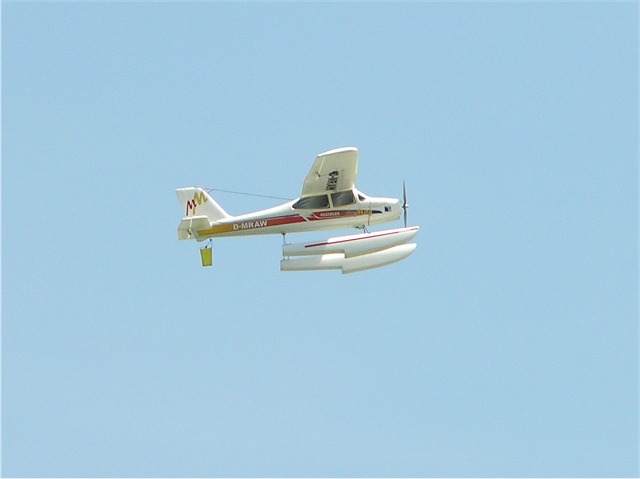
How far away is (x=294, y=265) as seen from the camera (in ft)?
106

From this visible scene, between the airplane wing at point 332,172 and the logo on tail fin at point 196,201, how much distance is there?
110 inches

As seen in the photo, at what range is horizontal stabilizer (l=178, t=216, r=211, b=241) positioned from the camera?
32750mm

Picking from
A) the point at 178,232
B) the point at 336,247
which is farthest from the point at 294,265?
the point at 178,232

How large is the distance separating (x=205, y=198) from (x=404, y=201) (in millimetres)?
5641

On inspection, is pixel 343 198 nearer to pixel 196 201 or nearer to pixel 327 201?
pixel 327 201

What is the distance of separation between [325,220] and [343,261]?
1.64 m

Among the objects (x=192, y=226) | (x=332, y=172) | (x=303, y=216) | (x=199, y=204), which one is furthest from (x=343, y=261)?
(x=199, y=204)

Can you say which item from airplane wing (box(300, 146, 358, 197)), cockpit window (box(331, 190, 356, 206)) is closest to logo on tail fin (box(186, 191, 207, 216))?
airplane wing (box(300, 146, 358, 197))

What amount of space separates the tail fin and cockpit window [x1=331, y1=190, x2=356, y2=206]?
3042 millimetres

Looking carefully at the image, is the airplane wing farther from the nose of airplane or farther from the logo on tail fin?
the logo on tail fin

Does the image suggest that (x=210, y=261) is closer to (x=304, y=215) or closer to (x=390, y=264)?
(x=304, y=215)

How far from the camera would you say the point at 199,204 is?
33438 mm

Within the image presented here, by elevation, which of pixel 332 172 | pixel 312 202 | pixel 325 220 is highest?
pixel 332 172

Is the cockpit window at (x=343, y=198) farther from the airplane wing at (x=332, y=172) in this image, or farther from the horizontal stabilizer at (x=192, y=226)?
the horizontal stabilizer at (x=192, y=226)
